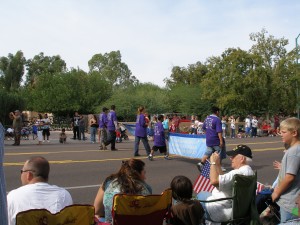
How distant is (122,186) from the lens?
14.5 feet

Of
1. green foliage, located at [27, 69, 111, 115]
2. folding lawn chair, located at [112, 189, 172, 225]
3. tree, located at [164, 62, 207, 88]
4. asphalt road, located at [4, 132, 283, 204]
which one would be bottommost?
asphalt road, located at [4, 132, 283, 204]

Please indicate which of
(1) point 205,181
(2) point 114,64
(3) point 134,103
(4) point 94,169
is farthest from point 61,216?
(2) point 114,64

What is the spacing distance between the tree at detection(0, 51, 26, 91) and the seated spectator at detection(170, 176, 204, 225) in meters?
73.6

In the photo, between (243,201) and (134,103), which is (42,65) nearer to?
(134,103)

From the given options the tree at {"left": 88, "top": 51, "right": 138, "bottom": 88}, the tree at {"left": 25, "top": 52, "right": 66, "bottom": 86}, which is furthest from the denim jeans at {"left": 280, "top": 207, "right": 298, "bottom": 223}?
the tree at {"left": 88, "top": 51, "right": 138, "bottom": 88}

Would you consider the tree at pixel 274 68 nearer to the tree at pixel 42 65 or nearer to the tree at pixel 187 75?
the tree at pixel 187 75

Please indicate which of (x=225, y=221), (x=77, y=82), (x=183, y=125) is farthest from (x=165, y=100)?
(x=225, y=221)

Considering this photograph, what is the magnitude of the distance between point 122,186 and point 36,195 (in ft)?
3.07

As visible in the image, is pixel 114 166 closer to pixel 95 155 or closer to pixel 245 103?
pixel 95 155

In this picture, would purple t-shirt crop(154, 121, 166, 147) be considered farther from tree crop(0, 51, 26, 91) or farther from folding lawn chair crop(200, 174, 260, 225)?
tree crop(0, 51, 26, 91)

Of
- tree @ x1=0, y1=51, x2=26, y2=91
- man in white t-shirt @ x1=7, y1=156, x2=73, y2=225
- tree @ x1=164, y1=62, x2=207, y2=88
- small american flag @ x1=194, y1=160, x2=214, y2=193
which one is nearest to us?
man in white t-shirt @ x1=7, y1=156, x2=73, y2=225

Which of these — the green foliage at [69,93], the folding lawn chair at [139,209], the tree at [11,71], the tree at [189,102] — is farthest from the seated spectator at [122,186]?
the tree at [11,71]

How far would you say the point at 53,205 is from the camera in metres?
3.85

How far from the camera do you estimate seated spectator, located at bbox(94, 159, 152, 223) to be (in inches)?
173
